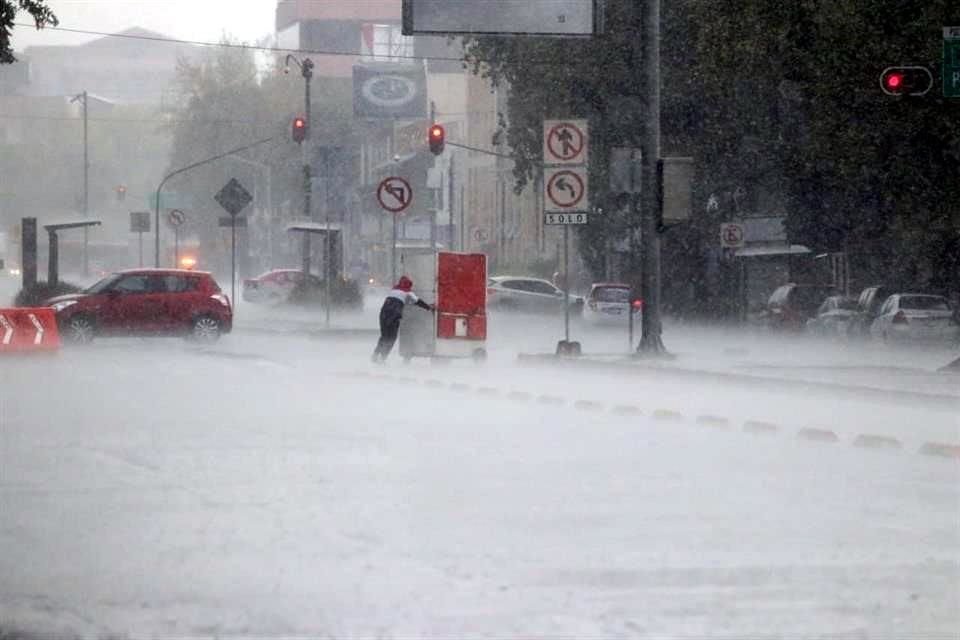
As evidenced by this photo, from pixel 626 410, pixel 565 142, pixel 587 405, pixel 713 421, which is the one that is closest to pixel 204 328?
pixel 565 142

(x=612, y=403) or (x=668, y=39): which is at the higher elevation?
(x=668, y=39)

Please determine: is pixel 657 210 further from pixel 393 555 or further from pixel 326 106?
pixel 326 106

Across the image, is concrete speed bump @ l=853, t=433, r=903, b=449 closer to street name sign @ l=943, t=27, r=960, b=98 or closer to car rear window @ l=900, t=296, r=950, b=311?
street name sign @ l=943, t=27, r=960, b=98

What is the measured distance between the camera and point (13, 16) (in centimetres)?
3017

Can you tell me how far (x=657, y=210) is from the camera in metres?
36.8

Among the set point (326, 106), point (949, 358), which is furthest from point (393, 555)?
point (326, 106)

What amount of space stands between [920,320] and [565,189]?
16.8 metres

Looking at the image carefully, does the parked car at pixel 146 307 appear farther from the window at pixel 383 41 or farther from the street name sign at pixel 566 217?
the window at pixel 383 41

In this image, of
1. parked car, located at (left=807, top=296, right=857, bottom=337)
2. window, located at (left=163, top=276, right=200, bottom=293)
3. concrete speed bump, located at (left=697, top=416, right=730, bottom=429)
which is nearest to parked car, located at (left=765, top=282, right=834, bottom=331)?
parked car, located at (left=807, top=296, right=857, bottom=337)

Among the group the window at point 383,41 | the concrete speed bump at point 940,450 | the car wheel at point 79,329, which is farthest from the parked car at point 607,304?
the window at point 383,41

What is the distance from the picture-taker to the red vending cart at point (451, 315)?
36.9 meters

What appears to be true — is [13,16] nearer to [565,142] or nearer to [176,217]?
[565,142]

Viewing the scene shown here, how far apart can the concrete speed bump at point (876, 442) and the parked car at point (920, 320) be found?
97.6 feet

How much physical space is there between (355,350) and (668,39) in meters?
16.9
